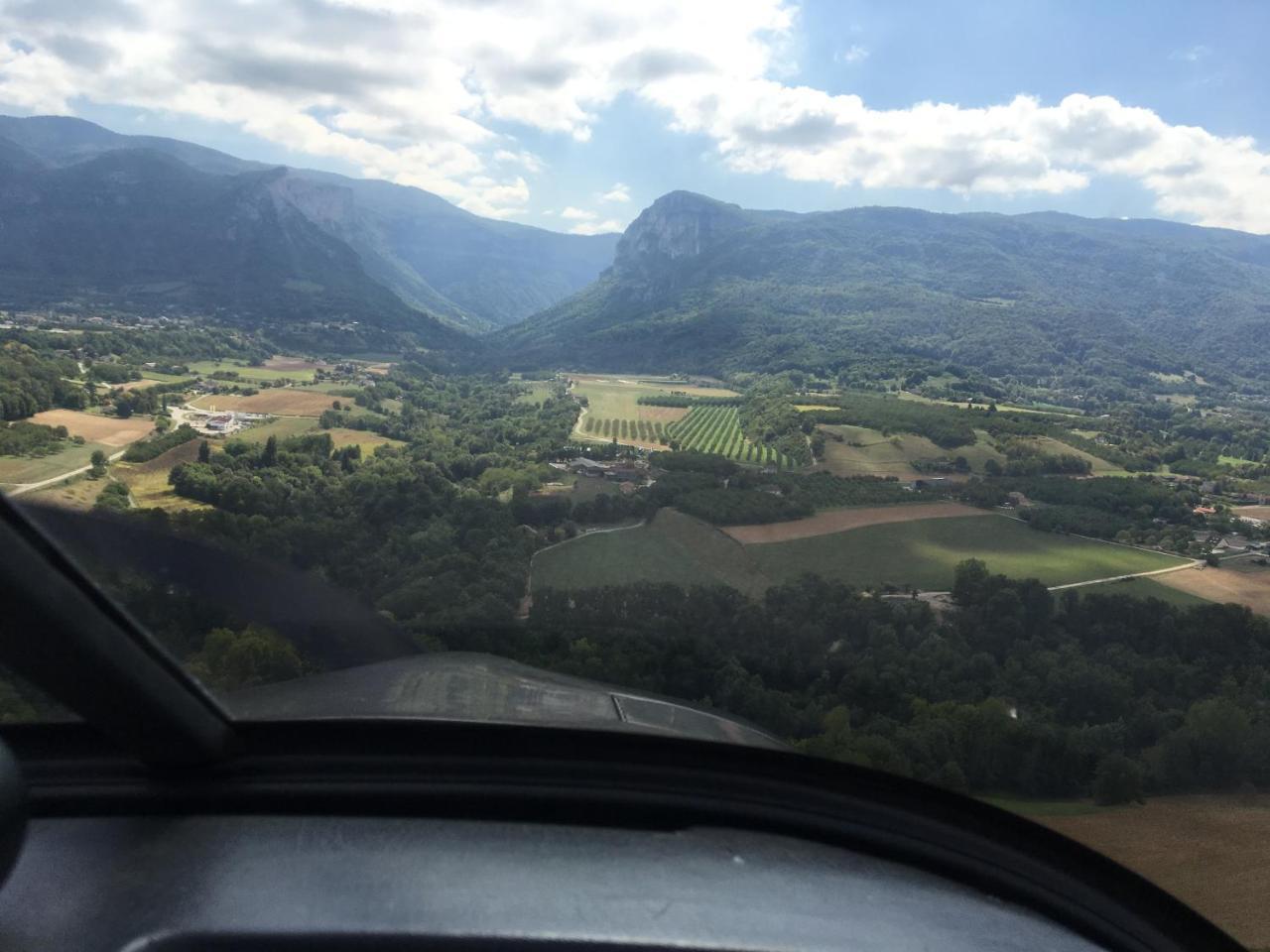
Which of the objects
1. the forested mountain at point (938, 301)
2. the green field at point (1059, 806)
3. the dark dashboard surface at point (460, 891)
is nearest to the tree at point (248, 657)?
the dark dashboard surface at point (460, 891)

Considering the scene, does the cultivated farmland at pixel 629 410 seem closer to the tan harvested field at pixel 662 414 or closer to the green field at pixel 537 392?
the tan harvested field at pixel 662 414

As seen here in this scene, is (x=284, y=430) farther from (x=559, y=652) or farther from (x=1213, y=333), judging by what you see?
(x=1213, y=333)

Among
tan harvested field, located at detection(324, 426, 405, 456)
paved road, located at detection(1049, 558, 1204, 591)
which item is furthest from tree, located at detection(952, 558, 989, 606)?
tan harvested field, located at detection(324, 426, 405, 456)

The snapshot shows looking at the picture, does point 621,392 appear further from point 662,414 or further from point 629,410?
point 662,414

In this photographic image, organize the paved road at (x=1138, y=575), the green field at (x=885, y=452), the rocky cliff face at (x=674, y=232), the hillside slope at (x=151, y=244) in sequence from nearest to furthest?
the paved road at (x=1138, y=575)
the green field at (x=885, y=452)
the hillside slope at (x=151, y=244)
the rocky cliff face at (x=674, y=232)

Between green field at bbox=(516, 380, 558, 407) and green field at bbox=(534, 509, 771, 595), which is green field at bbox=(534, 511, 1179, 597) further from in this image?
green field at bbox=(516, 380, 558, 407)
